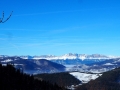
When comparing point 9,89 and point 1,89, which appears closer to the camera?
point 1,89

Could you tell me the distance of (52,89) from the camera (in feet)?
190

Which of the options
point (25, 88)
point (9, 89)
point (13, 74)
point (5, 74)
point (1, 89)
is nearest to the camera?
point (1, 89)

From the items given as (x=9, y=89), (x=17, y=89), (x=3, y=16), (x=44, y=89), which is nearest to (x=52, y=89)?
(x=44, y=89)

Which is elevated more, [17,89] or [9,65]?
[9,65]

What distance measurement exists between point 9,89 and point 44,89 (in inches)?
689

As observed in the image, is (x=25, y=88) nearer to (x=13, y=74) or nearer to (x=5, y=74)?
(x=5, y=74)

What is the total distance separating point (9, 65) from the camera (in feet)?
217

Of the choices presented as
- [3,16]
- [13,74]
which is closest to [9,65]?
[13,74]

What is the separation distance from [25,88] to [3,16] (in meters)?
37.0

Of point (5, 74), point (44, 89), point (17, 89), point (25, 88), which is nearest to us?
point (17, 89)

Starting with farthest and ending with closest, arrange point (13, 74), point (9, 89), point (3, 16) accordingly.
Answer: point (13, 74) → point (9, 89) → point (3, 16)

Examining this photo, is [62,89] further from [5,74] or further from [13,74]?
[13,74]

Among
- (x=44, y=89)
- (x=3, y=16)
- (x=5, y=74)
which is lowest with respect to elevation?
(x=44, y=89)

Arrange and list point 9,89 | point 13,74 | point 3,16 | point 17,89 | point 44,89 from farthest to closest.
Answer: point 13,74, point 44,89, point 17,89, point 9,89, point 3,16
